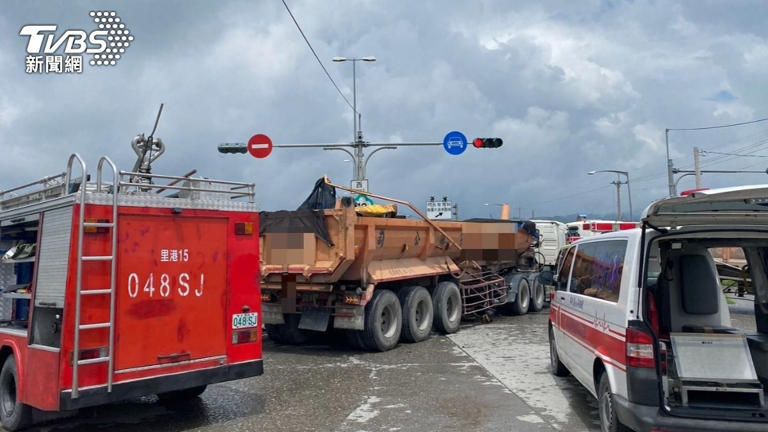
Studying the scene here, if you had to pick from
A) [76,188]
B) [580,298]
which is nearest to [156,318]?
[76,188]

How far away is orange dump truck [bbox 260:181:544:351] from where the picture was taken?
33.3 ft

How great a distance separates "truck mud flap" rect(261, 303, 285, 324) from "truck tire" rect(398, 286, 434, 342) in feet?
7.49

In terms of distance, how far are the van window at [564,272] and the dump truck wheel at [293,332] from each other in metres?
5.39

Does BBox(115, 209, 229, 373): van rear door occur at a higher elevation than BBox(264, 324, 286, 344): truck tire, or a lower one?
higher

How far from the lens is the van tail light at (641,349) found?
4598 millimetres

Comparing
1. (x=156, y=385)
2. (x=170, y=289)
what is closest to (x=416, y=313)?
(x=170, y=289)

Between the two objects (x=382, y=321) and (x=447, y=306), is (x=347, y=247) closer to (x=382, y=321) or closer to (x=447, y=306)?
(x=382, y=321)

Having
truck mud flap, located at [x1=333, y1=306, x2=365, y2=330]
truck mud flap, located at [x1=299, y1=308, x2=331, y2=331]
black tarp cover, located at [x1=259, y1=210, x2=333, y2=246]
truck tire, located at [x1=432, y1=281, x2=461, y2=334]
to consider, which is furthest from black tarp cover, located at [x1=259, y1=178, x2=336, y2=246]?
truck tire, located at [x1=432, y1=281, x2=461, y2=334]

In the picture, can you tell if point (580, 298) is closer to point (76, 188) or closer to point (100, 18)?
point (76, 188)

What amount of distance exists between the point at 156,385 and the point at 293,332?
5.79 metres

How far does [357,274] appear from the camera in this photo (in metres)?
10.4

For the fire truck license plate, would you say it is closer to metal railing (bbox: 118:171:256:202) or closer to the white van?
metal railing (bbox: 118:171:256:202)

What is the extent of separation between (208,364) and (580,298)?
4.05m

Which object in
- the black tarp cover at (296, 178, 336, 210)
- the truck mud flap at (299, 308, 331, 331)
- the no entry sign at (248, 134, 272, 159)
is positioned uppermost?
the no entry sign at (248, 134, 272, 159)
